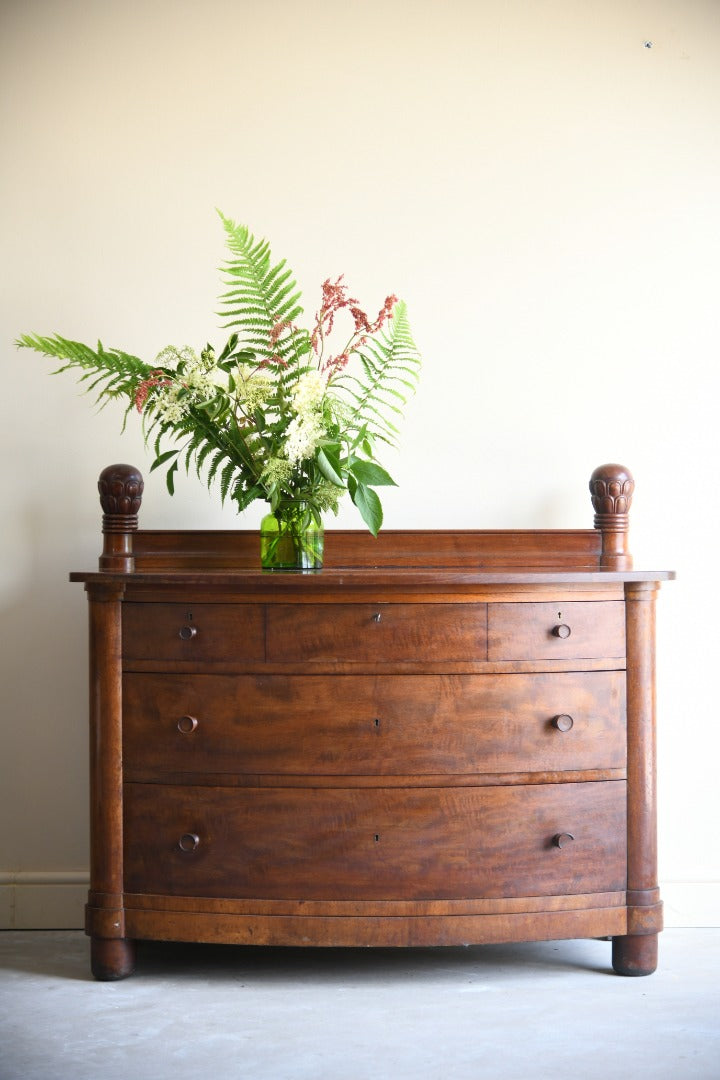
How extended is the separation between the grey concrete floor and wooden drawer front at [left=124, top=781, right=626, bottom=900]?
0.24 metres

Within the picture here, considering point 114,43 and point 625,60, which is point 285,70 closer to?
point 114,43

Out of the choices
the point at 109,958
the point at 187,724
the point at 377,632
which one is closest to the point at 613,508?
the point at 377,632

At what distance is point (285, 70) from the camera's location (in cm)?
285

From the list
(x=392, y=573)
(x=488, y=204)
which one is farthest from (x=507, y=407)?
(x=392, y=573)

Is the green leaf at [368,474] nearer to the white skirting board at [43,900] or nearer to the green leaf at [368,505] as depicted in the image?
the green leaf at [368,505]

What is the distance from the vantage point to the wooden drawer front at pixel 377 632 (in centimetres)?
225

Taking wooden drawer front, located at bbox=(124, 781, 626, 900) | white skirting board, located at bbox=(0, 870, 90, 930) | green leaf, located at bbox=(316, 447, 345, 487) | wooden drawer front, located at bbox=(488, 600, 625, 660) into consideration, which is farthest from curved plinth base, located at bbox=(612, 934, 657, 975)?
white skirting board, located at bbox=(0, 870, 90, 930)

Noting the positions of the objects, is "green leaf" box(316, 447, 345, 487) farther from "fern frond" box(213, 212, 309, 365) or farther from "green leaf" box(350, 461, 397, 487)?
"fern frond" box(213, 212, 309, 365)

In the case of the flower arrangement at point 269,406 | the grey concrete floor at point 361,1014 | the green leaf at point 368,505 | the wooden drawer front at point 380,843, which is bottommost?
the grey concrete floor at point 361,1014

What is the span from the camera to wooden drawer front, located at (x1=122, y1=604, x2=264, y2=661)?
2.27m

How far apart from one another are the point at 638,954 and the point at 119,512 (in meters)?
1.64

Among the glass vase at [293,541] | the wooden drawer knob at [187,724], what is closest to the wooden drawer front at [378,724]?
the wooden drawer knob at [187,724]

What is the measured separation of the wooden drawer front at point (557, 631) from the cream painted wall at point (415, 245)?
573mm

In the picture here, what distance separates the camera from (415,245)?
9.35 feet
